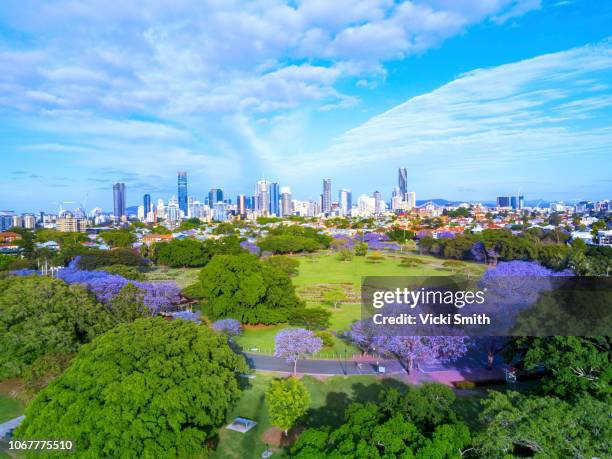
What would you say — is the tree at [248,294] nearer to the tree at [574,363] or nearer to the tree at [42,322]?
the tree at [42,322]

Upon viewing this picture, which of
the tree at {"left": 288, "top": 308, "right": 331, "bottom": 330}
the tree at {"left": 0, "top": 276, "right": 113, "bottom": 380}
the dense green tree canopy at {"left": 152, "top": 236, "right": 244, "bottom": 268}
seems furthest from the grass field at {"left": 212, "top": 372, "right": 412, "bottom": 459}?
the dense green tree canopy at {"left": 152, "top": 236, "right": 244, "bottom": 268}

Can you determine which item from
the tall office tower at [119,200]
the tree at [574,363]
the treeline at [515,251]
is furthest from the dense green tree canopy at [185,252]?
the tall office tower at [119,200]

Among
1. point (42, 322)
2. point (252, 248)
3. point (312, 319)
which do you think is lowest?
point (312, 319)

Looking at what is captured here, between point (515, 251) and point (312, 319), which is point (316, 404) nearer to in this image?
point (312, 319)

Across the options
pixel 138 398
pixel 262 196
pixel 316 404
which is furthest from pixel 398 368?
pixel 262 196

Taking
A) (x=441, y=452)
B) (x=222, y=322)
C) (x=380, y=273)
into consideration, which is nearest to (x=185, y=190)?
(x=380, y=273)
